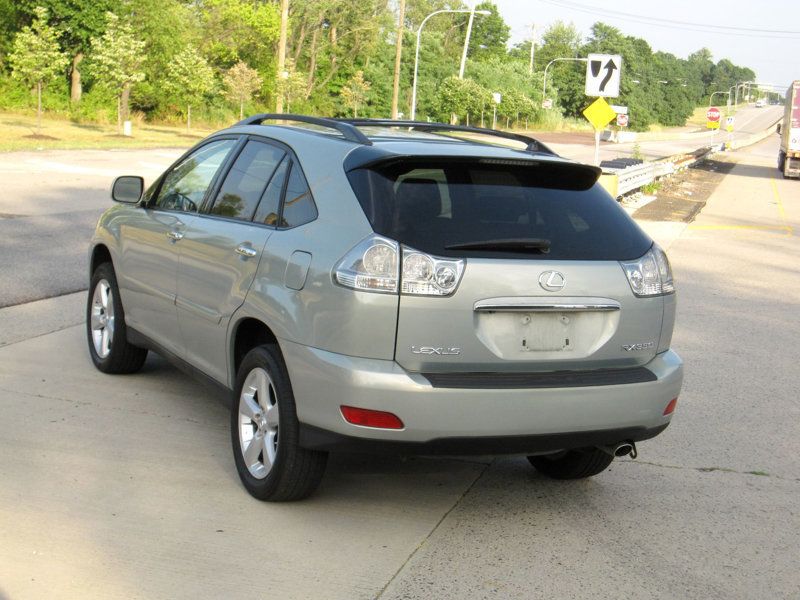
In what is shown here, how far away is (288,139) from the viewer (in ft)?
17.3

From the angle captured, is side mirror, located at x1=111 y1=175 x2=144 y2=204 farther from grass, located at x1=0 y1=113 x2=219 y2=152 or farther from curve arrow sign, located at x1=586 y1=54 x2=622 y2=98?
grass, located at x1=0 y1=113 x2=219 y2=152

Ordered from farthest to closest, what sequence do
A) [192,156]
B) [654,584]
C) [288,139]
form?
1. [192,156]
2. [288,139]
3. [654,584]

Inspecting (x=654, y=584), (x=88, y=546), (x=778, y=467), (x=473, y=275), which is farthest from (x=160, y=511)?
(x=778, y=467)

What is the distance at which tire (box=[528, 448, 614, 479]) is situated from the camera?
5.31 m

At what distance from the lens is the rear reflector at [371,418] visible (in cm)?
427

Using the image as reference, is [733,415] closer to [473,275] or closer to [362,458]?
[362,458]

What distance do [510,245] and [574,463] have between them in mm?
1445

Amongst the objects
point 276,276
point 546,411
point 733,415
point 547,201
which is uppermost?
point 547,201

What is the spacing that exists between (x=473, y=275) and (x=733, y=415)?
3322 mm

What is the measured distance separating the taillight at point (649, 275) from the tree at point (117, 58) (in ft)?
142

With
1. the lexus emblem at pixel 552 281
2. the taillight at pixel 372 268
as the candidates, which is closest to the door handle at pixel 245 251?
the taillight at pixel 372 268

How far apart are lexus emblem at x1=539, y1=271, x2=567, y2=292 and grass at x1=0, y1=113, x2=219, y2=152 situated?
29.0 metres

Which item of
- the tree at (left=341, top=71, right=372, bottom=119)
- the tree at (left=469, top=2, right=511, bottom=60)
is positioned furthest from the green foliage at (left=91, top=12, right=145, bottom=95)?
the tree at (left=469, top=2, right=511, bottom=60)

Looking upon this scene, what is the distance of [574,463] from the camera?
539 cm
